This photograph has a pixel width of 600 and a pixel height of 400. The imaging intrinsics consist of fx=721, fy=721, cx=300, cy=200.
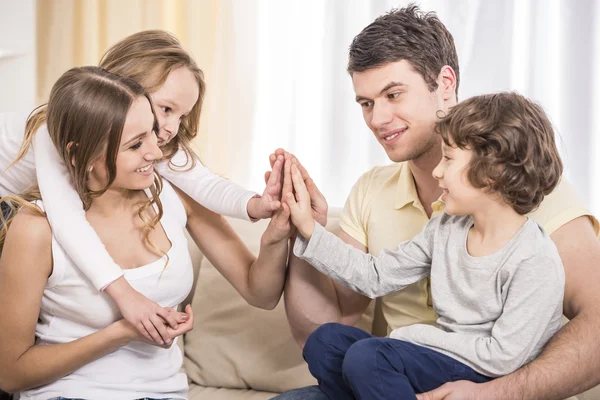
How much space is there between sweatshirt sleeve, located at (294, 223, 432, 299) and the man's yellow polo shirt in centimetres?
16

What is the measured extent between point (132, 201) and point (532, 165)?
2.92 ft

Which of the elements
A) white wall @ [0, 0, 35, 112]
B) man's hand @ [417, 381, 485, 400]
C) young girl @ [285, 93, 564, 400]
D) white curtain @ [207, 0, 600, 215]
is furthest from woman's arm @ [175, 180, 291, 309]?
white wall @ [0, 0, 35, 112]

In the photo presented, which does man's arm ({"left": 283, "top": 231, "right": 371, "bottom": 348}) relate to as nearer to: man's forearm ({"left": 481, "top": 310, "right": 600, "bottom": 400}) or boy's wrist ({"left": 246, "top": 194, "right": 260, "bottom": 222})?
boy's wrist ({"left": 246, "top": 194, "right": 260, "bottom": 222})

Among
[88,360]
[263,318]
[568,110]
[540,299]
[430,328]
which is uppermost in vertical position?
[568,110]

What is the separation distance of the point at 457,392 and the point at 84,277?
0.79 m

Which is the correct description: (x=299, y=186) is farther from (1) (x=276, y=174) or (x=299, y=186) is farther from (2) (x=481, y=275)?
→ (2) (x=481, y=275)

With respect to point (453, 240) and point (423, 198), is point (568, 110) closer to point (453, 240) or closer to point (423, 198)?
point (423, 198)

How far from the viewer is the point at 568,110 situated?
105 inches

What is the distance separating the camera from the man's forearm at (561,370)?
139 cm

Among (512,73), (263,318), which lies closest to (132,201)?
(263,318)

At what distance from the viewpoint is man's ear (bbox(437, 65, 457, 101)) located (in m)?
1.90

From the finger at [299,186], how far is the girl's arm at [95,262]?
40 cm

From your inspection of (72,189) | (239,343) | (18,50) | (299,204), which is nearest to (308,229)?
(299,204)

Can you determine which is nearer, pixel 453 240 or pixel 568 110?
pixel 453 240
